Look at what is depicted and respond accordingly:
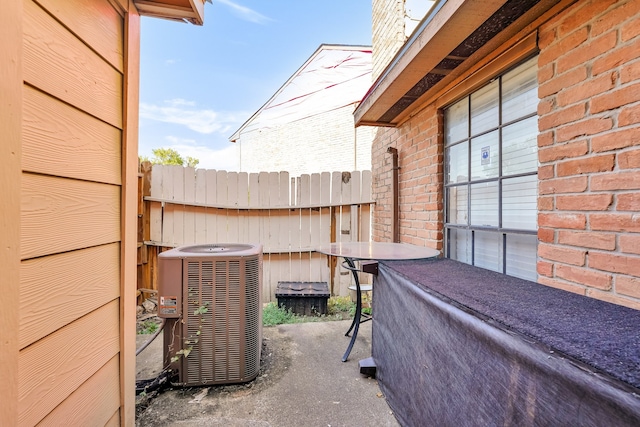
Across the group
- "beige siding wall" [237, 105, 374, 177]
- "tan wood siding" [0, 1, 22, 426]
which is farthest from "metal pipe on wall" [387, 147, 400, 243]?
"beige siding wall" [237, 105, 374, 177]

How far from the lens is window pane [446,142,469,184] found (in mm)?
2287

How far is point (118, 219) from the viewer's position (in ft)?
3.85

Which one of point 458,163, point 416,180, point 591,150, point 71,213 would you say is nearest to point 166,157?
point 416,180

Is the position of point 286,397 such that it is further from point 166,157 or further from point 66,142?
point 166,157

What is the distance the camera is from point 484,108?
209cm

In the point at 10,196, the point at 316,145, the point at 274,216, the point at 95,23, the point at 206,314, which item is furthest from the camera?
the point at 316,145

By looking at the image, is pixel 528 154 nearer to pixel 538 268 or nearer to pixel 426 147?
pixel 538 268

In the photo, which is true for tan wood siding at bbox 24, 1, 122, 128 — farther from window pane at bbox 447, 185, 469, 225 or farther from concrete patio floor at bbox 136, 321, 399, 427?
window pane at bbox 447, 185, 469, 225

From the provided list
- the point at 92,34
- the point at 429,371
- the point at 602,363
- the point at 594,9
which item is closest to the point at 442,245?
the point at 429,371

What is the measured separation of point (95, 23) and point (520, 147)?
7.32ft

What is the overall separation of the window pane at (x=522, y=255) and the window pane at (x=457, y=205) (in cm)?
47

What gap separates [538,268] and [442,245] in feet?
3.29

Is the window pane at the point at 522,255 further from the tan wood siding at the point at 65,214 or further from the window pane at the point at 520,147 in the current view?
the tan wood siding at the point at 65,214

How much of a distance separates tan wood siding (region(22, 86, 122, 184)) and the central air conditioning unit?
83 centimetres
